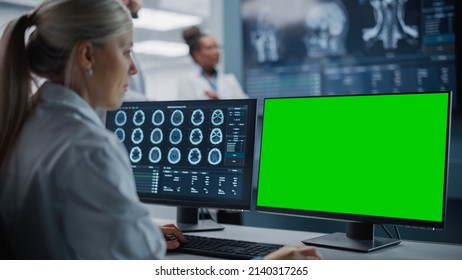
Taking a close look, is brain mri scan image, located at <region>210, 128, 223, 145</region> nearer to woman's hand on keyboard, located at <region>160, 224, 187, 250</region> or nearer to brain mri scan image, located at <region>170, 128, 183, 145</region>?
brain mri scan image, located at <region>170, 128, 183, 145</region>

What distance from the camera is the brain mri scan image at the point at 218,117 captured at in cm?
163

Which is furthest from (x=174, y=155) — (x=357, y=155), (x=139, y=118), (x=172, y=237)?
(x=357, y=155)

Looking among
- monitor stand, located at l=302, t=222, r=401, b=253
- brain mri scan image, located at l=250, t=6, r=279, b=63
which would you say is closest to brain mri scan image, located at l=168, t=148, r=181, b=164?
monitor stand, located at l=302, t=222, r=401, b=253

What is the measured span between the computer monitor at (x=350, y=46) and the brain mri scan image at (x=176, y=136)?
1.63 metres

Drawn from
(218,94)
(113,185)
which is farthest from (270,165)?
(218,94)

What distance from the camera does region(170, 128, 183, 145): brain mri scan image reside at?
1689mm

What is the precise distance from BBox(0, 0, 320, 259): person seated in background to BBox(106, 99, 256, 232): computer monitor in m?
0.45

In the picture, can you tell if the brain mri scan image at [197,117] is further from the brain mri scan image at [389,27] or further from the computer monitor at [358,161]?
the brain mri scan image at [389,27]

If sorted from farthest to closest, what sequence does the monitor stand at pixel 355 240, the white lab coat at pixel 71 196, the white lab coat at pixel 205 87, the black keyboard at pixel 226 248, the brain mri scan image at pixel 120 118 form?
the white lab coat at pixel 205 87 → the brain mri scan image at pixel 120 118 → the monitor stand at pixel 355 240 → the black keyboard at pixel 226 248 → the white lab coat at pixel 71 196

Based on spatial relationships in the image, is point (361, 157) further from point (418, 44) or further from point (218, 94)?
point (218, 94)

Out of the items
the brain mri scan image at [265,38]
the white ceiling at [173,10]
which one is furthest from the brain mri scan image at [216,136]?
the white ceiling at [173,10]

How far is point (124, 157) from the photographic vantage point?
97 cm

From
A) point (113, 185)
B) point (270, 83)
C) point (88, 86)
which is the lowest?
point (113, 185)
